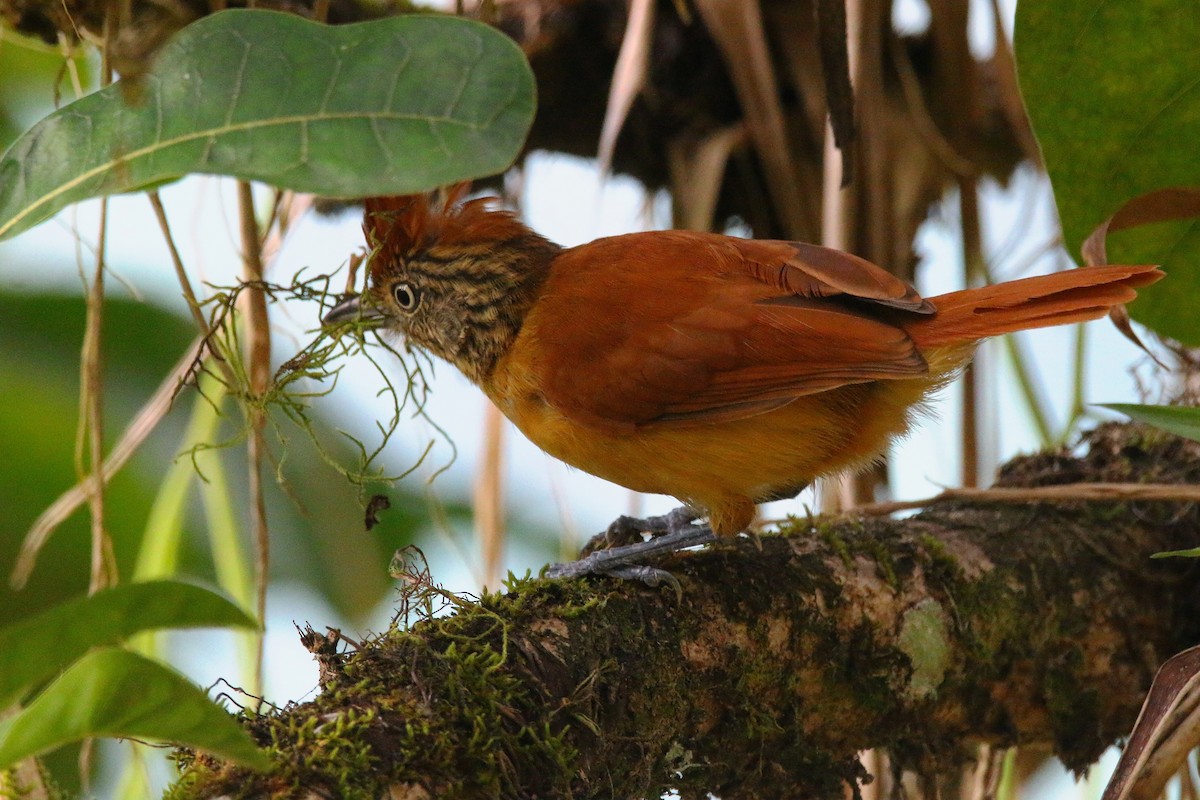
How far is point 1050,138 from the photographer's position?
2.07m

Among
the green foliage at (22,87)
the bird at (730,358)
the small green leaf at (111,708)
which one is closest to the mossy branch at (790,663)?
the bird at (730,358)

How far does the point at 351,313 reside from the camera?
102 inches

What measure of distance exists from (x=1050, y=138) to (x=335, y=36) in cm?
134

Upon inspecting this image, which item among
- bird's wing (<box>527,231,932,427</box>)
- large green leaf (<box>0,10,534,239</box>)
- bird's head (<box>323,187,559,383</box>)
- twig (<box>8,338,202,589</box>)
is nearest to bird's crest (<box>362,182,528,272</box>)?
bird's head (<box>323,187,559,383</box>)

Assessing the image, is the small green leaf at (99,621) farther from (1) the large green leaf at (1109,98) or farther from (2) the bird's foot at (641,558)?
(1) the large green leaf at (1109,98)

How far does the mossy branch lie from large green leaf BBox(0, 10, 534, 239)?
2.26 ft

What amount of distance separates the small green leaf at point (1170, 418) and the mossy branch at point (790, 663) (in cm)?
71

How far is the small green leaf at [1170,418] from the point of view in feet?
4.96

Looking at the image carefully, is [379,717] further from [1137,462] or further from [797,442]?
[1137,462]

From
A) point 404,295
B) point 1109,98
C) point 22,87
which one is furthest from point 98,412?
point 22,87

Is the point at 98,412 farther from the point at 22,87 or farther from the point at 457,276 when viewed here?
the point at 22,87

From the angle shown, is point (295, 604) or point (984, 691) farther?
point (295, 604)

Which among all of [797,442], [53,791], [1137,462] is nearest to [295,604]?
[797,442]

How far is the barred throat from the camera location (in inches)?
104
